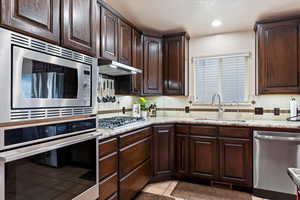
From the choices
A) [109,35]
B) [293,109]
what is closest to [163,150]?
[109,35]

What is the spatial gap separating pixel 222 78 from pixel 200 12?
124 cm

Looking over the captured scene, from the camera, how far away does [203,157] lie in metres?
2.69

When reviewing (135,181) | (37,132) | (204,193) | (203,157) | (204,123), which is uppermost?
(37,132)

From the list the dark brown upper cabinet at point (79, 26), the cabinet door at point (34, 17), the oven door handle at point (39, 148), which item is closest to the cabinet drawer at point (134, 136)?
the oven door handle at point (39, 148)

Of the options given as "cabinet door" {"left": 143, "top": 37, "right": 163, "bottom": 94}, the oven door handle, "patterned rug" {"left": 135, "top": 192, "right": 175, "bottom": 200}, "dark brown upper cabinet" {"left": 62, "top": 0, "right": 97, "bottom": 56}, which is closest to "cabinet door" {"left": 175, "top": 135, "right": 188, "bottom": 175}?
"patterned rug" {"left": 135, "top": 192, "right": 175, "bottom": 200}

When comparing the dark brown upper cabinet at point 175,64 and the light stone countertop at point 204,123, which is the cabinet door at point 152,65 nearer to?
the dark brown upper cabinet at point 175,64

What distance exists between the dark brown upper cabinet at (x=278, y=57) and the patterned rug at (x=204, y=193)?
1.49 meters

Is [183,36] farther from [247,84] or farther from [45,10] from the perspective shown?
[45,10]

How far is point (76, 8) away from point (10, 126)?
92 cm

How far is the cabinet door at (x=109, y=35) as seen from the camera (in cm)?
218

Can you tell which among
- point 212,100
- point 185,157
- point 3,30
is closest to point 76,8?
point 3,30

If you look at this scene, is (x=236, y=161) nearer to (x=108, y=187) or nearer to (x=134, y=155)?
(x=134, y=155)

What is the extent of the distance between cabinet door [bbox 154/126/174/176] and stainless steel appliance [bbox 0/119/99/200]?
4.40 feet

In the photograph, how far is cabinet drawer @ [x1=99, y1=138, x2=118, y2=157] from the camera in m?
1.63
